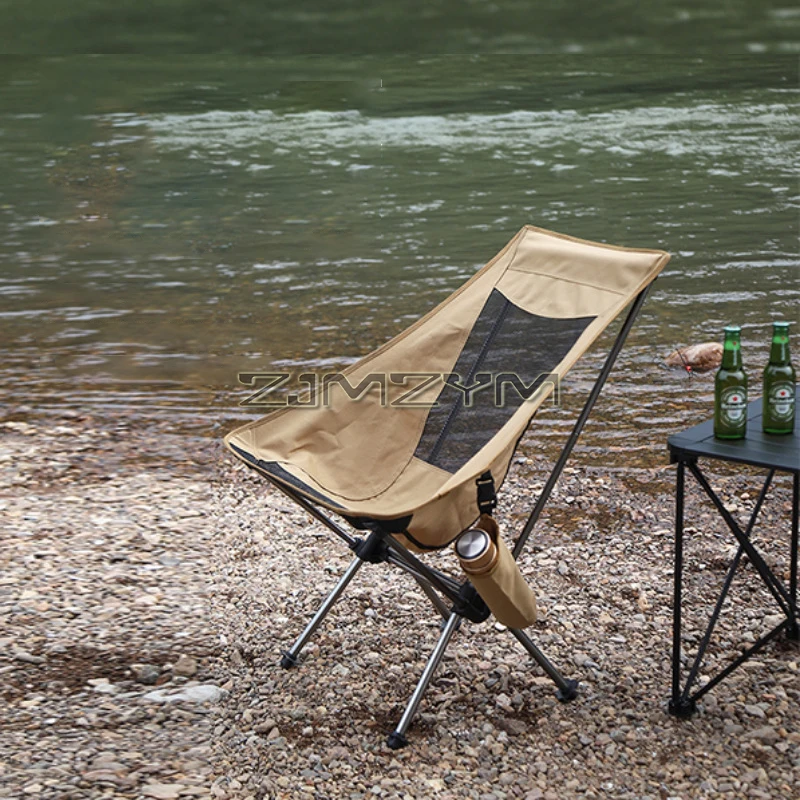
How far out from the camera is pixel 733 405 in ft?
7.39

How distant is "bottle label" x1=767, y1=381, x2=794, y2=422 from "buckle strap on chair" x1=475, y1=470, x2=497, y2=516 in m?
0.61

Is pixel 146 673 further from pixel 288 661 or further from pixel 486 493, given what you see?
pixel 486 493

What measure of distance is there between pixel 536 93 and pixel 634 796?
15465 millimetres

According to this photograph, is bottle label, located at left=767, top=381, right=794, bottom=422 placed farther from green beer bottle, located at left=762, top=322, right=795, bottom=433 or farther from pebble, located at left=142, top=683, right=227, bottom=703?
pebble, located at left=142, top=683, right=227, bottom=703

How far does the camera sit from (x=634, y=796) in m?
2.09

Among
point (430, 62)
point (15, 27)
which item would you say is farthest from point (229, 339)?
point (15, 27)

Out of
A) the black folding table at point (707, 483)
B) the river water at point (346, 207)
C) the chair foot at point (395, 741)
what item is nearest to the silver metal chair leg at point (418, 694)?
the chair foot at point (395, 741)

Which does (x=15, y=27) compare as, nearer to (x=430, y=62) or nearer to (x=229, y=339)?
(x=430, y=62)

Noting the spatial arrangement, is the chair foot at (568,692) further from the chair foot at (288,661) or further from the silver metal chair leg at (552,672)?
the chair foot at (288,661)

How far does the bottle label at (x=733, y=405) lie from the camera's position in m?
2.25

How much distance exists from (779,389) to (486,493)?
0.65 meters

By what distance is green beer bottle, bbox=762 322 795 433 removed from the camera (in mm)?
2285

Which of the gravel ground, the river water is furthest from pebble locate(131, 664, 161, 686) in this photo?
the river water

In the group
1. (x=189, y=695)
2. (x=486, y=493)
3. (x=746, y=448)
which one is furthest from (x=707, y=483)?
(x=189, y=695)
